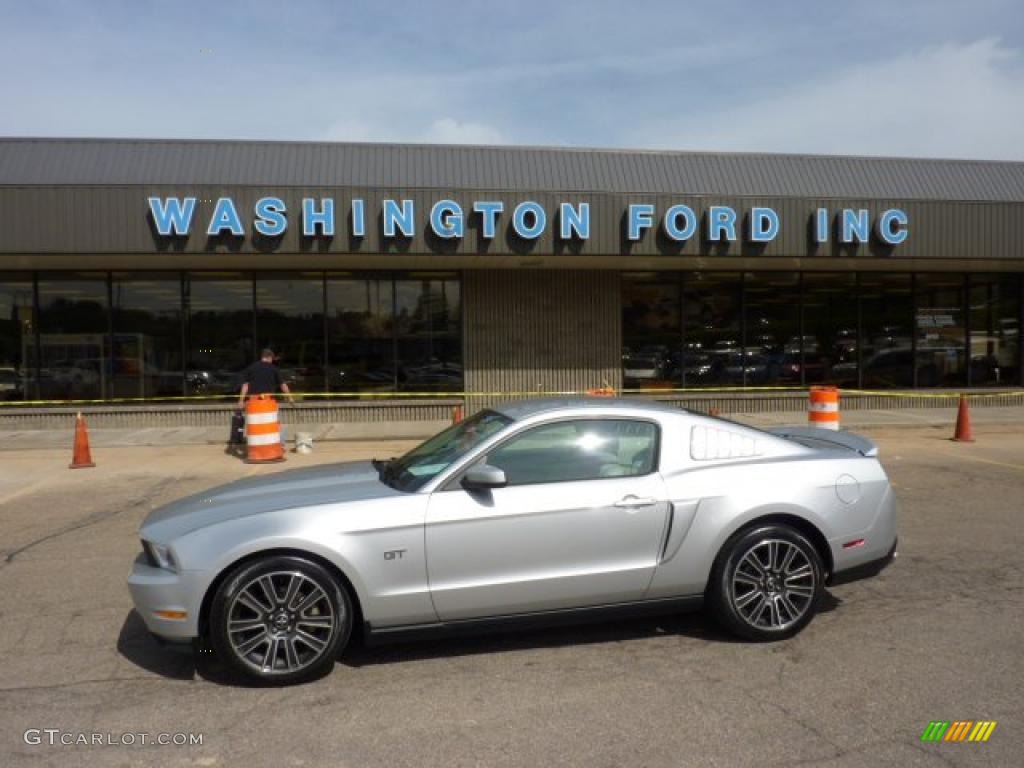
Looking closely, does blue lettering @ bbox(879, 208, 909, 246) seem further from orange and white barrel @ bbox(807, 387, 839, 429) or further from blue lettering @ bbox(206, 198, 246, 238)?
blue lettering @ bbox(206, 198, 246, 238)

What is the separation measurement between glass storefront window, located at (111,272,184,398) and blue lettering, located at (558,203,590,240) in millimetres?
7730

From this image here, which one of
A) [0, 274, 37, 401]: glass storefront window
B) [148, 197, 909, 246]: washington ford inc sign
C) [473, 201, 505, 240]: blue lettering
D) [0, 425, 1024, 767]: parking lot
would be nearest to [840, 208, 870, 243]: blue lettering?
[148, 197, 909, 246]: washington ford inc sign

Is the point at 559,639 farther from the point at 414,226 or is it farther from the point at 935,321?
the point at 935,321

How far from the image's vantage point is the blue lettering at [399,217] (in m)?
14.3

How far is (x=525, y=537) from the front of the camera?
14.1 ft

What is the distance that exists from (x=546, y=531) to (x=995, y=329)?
18.2 meters

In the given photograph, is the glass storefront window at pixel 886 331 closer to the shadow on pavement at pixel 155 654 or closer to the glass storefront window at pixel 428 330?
the glass storefront window at pixel 428 330

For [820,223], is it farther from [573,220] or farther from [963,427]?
[573,220]

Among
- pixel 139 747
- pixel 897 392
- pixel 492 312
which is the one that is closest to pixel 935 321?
pixel 897 392

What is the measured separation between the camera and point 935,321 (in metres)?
18.8

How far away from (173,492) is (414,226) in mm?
6633

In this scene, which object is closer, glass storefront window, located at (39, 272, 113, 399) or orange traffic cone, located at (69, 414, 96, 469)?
orange traffic cone, located at (69, 414, 96, 469)

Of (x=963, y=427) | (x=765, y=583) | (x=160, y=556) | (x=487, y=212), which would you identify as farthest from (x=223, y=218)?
(x=963, y=427)

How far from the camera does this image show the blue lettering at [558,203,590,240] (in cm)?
1464
